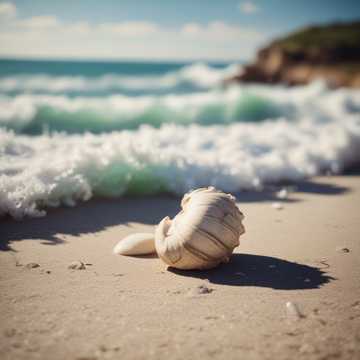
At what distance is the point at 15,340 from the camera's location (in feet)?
7.09

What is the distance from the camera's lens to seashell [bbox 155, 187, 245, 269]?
2.87 m

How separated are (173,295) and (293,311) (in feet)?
2.39

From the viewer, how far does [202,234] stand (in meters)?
2.86

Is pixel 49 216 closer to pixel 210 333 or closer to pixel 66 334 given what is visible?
pixel 66 334

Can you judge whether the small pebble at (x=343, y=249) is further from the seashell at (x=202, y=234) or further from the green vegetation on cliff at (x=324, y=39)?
the green vegetation on cliff at (x=324, y=39)

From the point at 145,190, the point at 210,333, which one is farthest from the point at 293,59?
the point at 210,333

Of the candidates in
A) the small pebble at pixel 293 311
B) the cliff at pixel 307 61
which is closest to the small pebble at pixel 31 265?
the small pebble at pixel 293 311

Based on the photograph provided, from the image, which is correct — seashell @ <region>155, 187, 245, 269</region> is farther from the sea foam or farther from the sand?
the sea foam

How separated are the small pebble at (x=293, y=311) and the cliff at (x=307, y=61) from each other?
2962 centimetres

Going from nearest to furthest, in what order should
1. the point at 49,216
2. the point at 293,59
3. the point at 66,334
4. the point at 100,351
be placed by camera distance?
the point at 100,351 → the point at 66,334 → the point at 49,216 → the point at 293,59

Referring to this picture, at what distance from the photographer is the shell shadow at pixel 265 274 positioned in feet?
9.45

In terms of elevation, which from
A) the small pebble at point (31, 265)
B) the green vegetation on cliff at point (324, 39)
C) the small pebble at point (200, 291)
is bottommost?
the small pebble at point (31, 265)

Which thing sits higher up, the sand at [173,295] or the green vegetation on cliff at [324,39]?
the green vegetation on cliff at [324,39]

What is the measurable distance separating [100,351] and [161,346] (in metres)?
0.30
